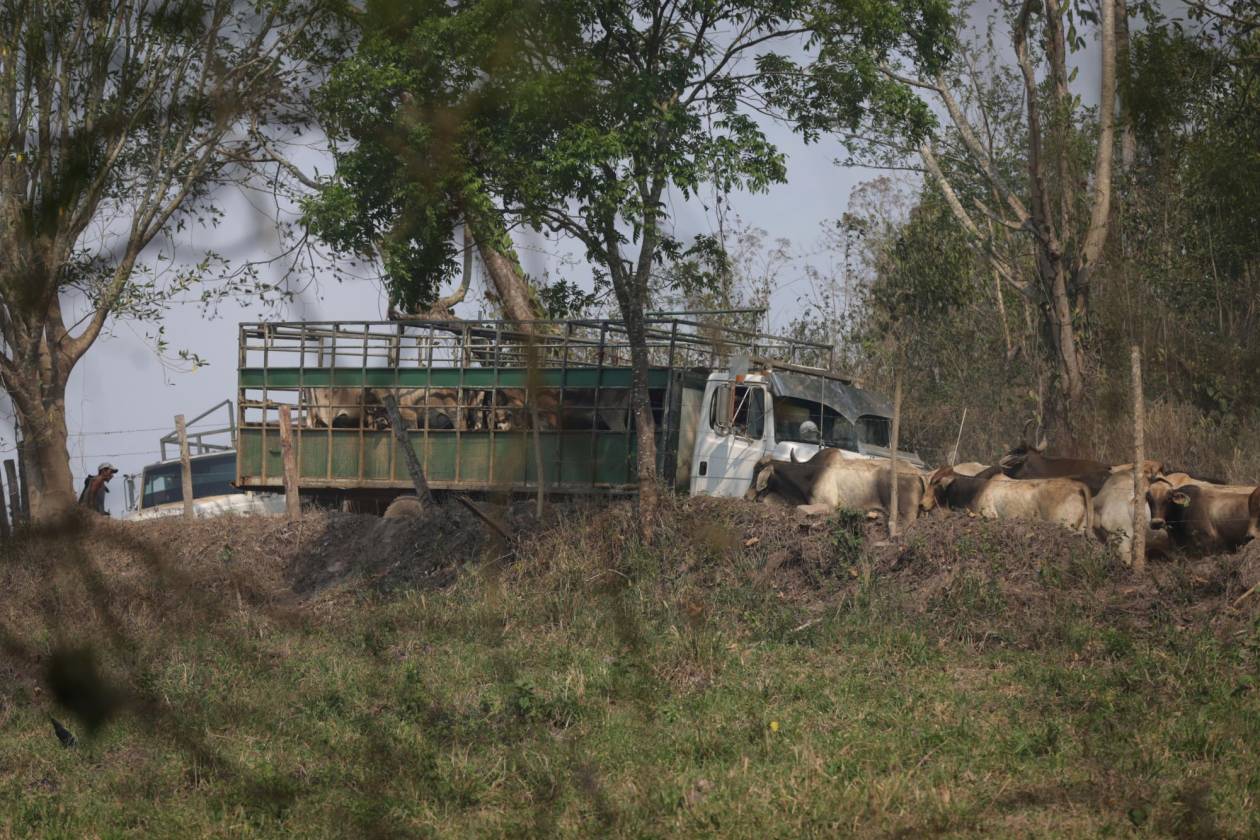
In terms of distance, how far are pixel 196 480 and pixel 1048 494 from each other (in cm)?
1371

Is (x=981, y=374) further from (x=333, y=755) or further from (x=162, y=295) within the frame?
(x=333, y=755)

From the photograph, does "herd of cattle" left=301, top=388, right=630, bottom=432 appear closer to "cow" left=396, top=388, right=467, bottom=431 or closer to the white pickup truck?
"cow" left=396, top=388, right=467, bottom=431

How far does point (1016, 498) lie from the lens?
39.5 feet

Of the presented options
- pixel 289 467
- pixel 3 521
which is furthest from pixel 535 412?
pixel 3 521

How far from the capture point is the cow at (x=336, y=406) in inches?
623

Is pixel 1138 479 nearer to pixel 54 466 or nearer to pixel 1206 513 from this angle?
pixel 1206 513

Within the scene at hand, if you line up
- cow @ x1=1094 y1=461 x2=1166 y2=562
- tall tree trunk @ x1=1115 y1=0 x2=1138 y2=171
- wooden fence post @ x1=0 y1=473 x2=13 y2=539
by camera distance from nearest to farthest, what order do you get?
cow @ x1=1094 y1=461 x2=1166 y2=562 < wooden fence post @ x1=0 y1=473 x2=13 y2=539 < tall tree trunk @ x1=1115 y1=0 x2=1138 y2=171

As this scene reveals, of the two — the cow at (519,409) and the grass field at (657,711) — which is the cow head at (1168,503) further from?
the cow at (519,409)

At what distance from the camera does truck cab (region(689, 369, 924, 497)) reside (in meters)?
13.9

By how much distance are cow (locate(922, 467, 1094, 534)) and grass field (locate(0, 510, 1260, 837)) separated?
1.72 m

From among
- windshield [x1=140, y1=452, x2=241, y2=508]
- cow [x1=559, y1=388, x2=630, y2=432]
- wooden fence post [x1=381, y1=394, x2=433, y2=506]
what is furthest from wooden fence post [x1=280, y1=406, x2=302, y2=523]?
windshield [x1=140, y1=452, x2=241, y2=508]

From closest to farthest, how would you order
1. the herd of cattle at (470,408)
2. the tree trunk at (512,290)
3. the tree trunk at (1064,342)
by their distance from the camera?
the herd of cattle at (470,408) < the tree trunk at (512,290) < the tree trunk at (1064,342)

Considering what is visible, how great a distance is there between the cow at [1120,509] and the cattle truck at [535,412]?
3.32 meters

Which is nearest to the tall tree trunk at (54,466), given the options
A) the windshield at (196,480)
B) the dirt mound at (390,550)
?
the dirt mound at (390,550)
